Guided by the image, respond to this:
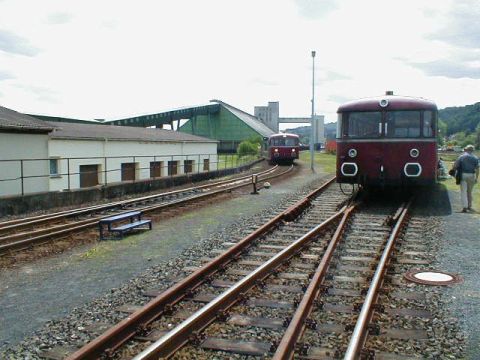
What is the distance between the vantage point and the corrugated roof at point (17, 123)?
54.9 ft

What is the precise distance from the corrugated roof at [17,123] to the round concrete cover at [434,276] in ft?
46.9

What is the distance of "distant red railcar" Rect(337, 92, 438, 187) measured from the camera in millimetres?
13070

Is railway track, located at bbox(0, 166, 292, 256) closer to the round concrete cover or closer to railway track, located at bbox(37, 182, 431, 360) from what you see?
railway track, located at bbox(37, 182, 431, 360)

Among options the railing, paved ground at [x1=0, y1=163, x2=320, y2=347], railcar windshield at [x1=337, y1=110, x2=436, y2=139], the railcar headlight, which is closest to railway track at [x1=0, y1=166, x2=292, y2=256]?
paved ground at [x1=0, y1=163, x2=320, y2=347]

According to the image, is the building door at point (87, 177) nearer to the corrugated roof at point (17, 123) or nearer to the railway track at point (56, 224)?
the corrugated roof at point (17, 123)

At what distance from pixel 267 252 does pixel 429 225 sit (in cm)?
462

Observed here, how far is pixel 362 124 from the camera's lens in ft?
44.9

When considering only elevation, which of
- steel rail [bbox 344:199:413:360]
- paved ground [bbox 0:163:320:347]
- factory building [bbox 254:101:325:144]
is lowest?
A: paved ground [bbox 0:163:320:347]

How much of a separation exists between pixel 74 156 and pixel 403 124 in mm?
15555

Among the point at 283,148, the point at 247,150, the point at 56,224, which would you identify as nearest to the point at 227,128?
the point at 247,150

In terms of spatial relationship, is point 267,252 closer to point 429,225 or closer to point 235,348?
point 235,348

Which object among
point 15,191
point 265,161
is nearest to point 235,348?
point 15,191

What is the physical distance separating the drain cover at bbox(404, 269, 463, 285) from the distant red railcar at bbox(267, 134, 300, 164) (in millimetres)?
31499

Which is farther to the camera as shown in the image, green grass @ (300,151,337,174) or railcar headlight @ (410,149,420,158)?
green grass @ (300,151,337,174)
